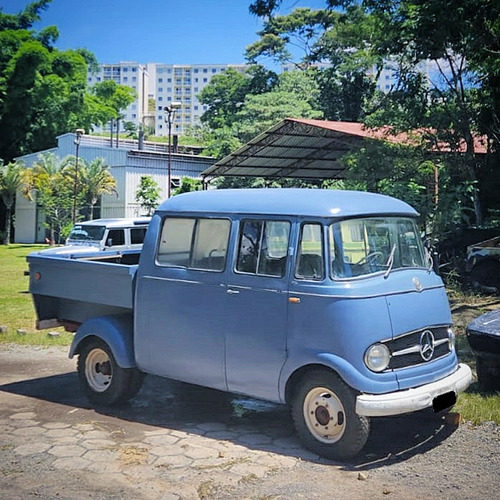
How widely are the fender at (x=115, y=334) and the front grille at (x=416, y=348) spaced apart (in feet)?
8.84

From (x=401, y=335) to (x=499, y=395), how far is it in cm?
214

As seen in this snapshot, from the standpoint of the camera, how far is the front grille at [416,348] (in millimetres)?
5707

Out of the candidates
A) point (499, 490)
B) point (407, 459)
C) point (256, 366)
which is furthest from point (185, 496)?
point (499, 490)

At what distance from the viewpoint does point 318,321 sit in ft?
18.7

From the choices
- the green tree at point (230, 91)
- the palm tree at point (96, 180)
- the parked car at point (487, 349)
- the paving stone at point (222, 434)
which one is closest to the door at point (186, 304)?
the paving stone at point (222, 434)

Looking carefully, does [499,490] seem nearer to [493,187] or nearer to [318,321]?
[318,321]

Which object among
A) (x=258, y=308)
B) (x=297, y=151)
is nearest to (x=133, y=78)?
(x=297, y=151)

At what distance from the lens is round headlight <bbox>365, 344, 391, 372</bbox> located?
555 cm

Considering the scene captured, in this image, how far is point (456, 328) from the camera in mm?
11805

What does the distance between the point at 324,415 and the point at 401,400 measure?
2.21 ft

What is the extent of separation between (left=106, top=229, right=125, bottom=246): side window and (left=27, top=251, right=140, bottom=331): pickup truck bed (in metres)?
8.17

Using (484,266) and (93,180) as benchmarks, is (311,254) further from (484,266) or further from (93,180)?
(93,180)

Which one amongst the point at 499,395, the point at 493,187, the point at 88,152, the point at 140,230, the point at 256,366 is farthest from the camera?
the point at 88,152

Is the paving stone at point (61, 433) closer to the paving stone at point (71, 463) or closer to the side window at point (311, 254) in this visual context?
the paving stone at point (71, 463)
